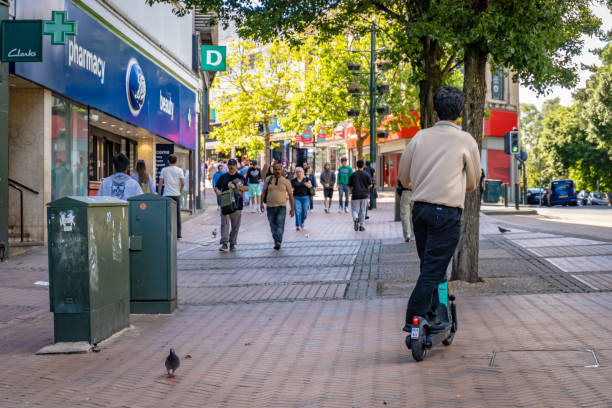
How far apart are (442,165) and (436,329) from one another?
114 centimetres

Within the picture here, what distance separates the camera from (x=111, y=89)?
18484 millimetres

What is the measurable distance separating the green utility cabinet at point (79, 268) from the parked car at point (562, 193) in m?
45.1

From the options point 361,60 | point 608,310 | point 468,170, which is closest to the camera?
point 468,170

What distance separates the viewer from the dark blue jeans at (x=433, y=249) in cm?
541

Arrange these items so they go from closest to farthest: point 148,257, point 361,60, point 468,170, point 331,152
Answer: point 468,170
point 148,257
point 361,60
point 331,152

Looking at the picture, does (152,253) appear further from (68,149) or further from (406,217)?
(68,149)

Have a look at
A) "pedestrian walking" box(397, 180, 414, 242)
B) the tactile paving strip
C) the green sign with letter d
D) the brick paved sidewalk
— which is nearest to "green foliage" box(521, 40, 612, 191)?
the green sign with letter d

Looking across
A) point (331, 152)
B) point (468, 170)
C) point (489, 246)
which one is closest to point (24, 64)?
point (489, 246)

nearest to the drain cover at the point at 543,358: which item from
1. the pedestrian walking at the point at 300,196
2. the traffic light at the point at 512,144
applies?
the pedestrian walking at the point at 300,196

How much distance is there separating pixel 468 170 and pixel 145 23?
18412mm

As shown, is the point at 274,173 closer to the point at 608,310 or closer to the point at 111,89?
the point at 111,89

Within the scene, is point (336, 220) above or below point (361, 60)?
below

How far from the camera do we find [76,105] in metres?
16.2

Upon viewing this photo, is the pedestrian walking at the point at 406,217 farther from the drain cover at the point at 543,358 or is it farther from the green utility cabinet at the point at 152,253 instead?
the drain cover at the point at 543,358
